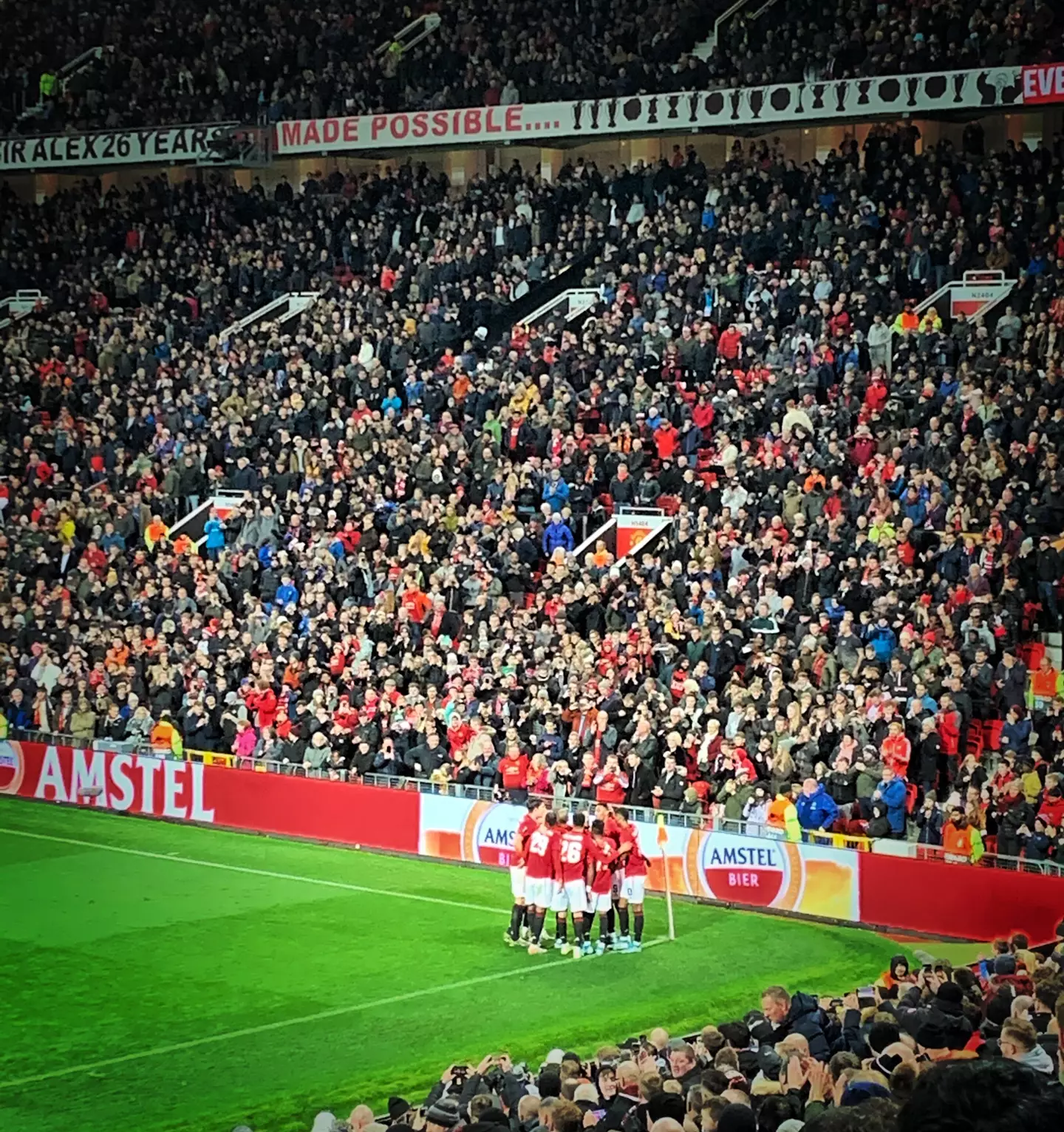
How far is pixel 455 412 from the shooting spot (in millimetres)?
30688

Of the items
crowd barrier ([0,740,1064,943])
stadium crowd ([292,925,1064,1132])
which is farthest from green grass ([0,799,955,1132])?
stadium crowd ([292,925,1064,1132])

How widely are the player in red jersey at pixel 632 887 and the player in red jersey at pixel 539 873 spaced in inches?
27.0

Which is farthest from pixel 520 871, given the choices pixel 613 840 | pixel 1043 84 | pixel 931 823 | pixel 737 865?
pixel 1043 84

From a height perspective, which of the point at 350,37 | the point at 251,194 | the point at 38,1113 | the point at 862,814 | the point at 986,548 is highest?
the point at 350,37

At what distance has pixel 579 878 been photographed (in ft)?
63.5

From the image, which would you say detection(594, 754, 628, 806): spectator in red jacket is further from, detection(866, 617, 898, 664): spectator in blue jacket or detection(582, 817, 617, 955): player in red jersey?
detection(866, 617, 898, 664): spectator in blue jacket

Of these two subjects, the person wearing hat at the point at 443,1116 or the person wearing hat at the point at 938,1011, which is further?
the person wearing hat at the point at 938,1011

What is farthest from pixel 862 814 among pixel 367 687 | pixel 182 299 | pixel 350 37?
pixel 350 37

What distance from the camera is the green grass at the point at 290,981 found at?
15625 millimetres

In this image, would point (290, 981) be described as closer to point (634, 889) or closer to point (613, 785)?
point (634, 889)

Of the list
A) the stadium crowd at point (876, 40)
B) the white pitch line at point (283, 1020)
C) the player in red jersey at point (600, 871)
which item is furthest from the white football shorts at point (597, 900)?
the stadium crowd at point (876, 40)

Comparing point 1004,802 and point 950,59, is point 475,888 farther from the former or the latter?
point 950,59

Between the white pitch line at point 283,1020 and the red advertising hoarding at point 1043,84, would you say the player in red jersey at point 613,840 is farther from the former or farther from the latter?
the red advertising hoarding at point 1043,84

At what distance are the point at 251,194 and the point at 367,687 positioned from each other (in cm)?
1665
